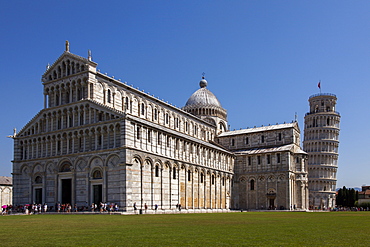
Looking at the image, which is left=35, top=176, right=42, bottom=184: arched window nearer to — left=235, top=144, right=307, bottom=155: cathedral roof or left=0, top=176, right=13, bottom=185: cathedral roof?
left=0, top=176, right=13, bottom=185: cathedral roof

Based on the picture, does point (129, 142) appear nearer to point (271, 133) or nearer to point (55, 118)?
point (55, 118)

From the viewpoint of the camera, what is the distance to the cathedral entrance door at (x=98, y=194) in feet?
158

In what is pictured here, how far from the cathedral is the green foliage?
39.0 meters

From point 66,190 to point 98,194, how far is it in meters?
5.62

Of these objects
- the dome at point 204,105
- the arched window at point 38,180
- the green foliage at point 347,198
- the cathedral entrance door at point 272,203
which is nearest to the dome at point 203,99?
the dome at point 204,105

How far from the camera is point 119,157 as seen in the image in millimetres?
46219

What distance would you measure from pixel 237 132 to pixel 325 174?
35.1 metres

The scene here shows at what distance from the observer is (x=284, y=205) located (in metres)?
67.8

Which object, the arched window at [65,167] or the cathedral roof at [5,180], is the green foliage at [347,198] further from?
the cathedral roof at [5,180]

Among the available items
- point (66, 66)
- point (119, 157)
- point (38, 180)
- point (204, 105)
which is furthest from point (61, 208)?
point (204, 105)

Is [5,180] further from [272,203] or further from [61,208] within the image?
[272,203]

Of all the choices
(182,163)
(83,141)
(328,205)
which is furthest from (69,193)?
(328,205)

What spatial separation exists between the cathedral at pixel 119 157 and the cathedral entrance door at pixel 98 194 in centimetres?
13

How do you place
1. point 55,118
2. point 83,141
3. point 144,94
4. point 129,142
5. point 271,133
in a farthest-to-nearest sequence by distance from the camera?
point 271,133 < point 144,94 < point 55,118 < point 83,141 < point 129,142
